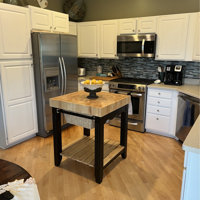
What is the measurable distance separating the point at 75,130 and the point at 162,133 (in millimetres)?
1667

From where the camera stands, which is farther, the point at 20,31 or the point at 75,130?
the point at 75,130

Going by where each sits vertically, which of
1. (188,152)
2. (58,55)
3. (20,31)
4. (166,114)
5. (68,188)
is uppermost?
(20,31)

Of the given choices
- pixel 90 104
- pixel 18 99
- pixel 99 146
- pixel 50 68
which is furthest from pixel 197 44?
pixel 18 99

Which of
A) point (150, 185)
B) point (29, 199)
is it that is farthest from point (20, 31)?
point (150, 185)

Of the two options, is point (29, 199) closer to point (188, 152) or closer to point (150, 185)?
point (188, 152)

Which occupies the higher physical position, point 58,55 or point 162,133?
point 58,55

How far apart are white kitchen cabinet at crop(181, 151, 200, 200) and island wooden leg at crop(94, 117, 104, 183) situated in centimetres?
107

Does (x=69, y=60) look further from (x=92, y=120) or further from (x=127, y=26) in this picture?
(x=92, y=120)

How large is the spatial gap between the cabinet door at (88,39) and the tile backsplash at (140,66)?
0.40 meters

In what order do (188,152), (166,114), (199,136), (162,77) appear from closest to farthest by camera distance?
(188,152) < (199,136) < (166,114) < (162,77)

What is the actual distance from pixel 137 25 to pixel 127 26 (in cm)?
21

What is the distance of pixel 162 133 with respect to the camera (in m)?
3.69

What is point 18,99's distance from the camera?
3189 mm

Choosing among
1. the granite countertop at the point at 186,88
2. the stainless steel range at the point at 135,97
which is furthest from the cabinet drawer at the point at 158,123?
the granite countertop at the point at 186,88
